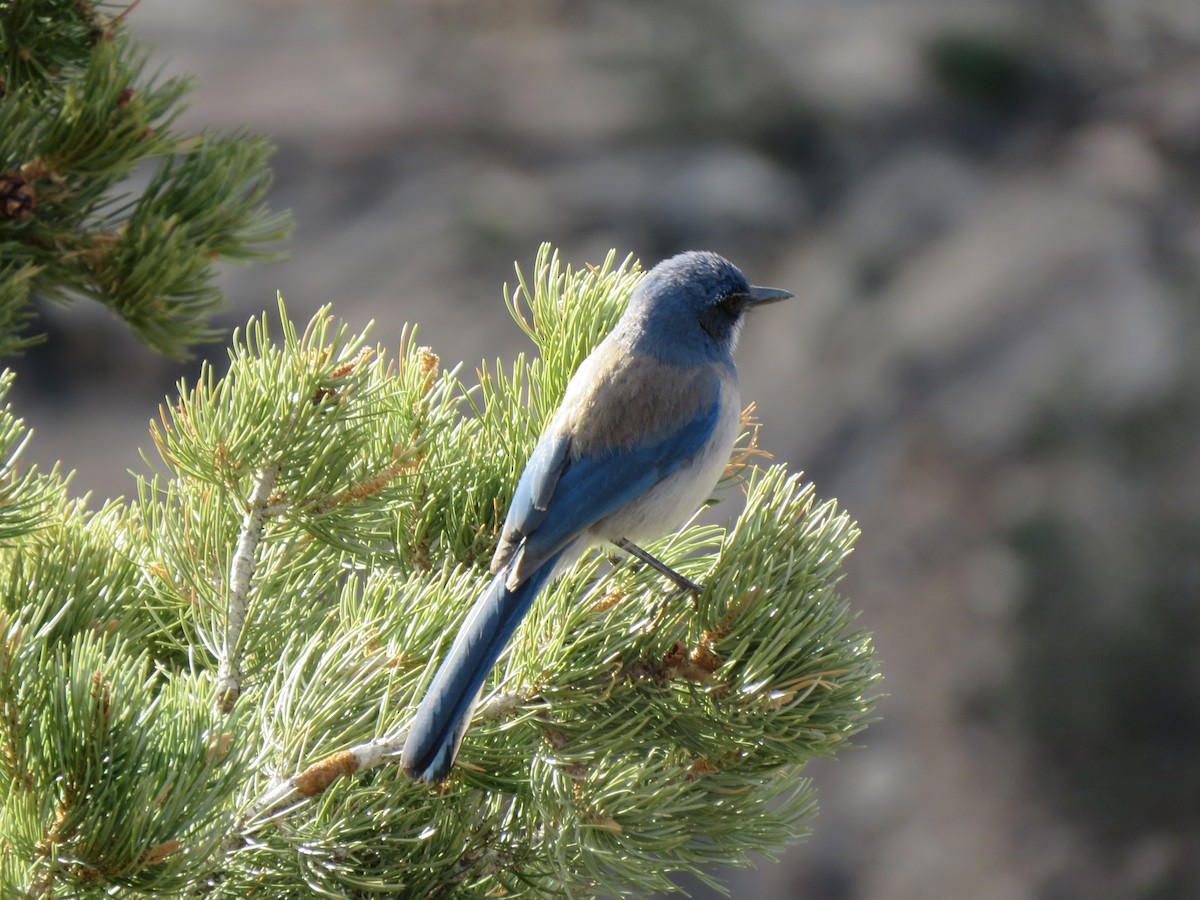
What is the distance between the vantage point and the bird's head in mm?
1707

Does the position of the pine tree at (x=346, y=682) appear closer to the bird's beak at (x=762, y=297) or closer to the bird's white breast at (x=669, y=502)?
the bird's white breast at (x=669, y=502)

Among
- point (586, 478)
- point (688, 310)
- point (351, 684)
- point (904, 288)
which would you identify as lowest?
point (351, 684)

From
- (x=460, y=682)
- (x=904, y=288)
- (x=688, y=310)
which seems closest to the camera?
(x=460, y=682)

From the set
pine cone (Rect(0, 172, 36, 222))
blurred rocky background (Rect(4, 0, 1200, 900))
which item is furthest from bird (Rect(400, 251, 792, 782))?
blurred rocky background (Rect(4, 0, 1200, 900))

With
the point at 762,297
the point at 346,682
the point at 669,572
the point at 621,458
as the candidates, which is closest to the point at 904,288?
the point at 762,297

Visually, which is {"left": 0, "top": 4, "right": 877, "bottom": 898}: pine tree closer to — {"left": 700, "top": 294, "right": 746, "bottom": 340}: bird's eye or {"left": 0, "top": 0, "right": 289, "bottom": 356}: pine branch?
{"left": 0, "top": 0, "right": 289, "bottom": 356}: pine branch

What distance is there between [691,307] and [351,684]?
953 millimetres

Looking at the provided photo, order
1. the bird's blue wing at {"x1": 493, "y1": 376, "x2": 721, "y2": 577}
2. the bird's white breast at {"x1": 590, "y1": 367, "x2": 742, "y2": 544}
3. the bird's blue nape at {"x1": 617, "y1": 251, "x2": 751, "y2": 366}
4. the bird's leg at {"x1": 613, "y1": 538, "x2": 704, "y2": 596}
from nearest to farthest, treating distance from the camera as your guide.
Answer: the bird's leg at {"x1": 613, "y1": 538, "x2": 704, "y2": 596} < the bird's blue wing at {"x1": 493, "y1": 376, "x2": 721, "y2": 577} < the bird's white breast at {"x1": 590, "y1": 367, "x2": 742, "y2": 544} < the bird's blue nape at {"x1": 617, "y1": 251, "x2": 751, "y2": 366}

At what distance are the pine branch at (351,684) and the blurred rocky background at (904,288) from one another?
3.77 m

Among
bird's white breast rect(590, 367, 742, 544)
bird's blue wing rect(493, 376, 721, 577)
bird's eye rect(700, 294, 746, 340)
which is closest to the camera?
bird's blue wing rect(493, 376, 721, 577)

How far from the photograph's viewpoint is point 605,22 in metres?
6.71

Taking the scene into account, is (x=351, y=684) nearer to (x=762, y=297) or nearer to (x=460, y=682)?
(x=460, y=682)

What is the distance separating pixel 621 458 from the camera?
157cm

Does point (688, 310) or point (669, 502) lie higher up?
point (688, 310)
